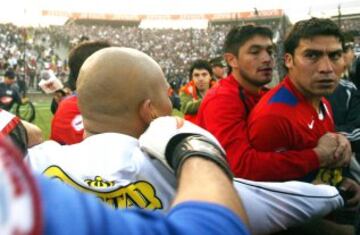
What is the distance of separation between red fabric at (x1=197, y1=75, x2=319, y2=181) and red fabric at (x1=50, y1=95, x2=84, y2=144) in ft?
2.57

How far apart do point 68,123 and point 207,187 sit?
106 inches

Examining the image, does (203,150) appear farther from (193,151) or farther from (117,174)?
(117,174)

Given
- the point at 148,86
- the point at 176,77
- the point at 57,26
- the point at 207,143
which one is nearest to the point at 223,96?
the point at 148,86

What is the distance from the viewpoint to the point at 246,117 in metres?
2.79

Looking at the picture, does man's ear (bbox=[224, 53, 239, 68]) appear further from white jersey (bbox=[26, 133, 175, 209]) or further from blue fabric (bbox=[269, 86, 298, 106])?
white jersey (bbox=[26, 133, 175, 209])

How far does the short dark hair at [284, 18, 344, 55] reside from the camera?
106 inches

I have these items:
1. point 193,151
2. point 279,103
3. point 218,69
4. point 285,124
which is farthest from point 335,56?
point 218,69

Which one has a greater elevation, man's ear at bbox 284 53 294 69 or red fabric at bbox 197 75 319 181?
man's ear at bbox 284 53 294 69

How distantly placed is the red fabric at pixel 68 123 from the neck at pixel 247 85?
3.37 feet

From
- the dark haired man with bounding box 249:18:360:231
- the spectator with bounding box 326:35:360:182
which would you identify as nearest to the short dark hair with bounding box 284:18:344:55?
the dark haired man with bounding box 249:18:360:231

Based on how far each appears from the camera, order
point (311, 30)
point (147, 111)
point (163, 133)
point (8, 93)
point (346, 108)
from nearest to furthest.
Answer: point (163, 133)
point (147, 111)
point (311, 30)
point (346, 108)
point (8, 93)

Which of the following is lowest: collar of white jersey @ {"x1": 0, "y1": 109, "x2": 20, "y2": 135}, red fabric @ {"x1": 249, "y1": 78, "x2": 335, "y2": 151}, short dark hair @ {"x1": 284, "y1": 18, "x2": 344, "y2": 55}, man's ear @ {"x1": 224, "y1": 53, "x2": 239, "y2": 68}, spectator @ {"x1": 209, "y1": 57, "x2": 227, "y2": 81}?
spectator @ {"x1": 209, "y1": 57, "x2": 227, "y2": 81}

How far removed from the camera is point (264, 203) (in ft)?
4.24

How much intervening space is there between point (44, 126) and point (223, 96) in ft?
42.0
